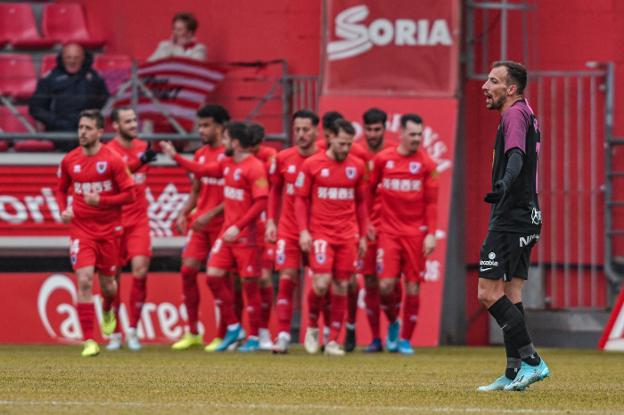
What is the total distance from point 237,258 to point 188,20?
166 inches

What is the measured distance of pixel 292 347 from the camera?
15.8m

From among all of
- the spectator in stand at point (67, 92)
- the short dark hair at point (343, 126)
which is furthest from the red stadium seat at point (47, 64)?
the short dark hair at point (343, 126)

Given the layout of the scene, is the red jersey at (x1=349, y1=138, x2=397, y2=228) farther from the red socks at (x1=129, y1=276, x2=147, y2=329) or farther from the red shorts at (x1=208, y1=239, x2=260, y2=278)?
the red socks at (x1=129, y1=276, x2=147, y2=329)

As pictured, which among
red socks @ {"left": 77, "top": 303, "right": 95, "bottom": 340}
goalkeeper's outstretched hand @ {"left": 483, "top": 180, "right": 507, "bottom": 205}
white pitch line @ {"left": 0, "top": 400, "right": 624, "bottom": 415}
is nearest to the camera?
white pitch line @ {"left": 0, "top": 400, "right": 624, "bottom": 415}

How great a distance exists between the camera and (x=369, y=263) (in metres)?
14.8

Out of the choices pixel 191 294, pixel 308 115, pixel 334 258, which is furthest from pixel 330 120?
pixel 191 294

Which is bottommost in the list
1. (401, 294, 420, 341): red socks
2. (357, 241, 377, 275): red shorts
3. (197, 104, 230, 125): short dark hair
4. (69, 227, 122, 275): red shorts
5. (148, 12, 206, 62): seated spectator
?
(401, 294, 420, 341): red socks

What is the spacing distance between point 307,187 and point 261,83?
4586mm

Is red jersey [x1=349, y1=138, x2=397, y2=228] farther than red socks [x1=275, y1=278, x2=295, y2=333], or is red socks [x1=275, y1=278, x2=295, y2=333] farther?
red jersey [x1=349, y1=138, x2=397, y2=228]

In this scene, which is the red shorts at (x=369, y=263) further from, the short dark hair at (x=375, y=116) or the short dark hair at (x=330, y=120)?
the short dark hair at (x=330, y=120)

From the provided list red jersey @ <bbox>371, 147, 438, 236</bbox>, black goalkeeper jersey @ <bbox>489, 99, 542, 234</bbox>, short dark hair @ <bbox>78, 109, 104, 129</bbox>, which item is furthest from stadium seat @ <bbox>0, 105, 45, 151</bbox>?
black goalkeeper jersey @ <bbox>489, 99, 542, 234</bbox>

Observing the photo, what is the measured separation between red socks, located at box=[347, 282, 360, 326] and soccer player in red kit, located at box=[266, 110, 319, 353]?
746 mm

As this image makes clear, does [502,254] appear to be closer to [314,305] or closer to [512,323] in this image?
[512,323]

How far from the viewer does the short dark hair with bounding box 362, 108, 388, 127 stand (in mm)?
14383
